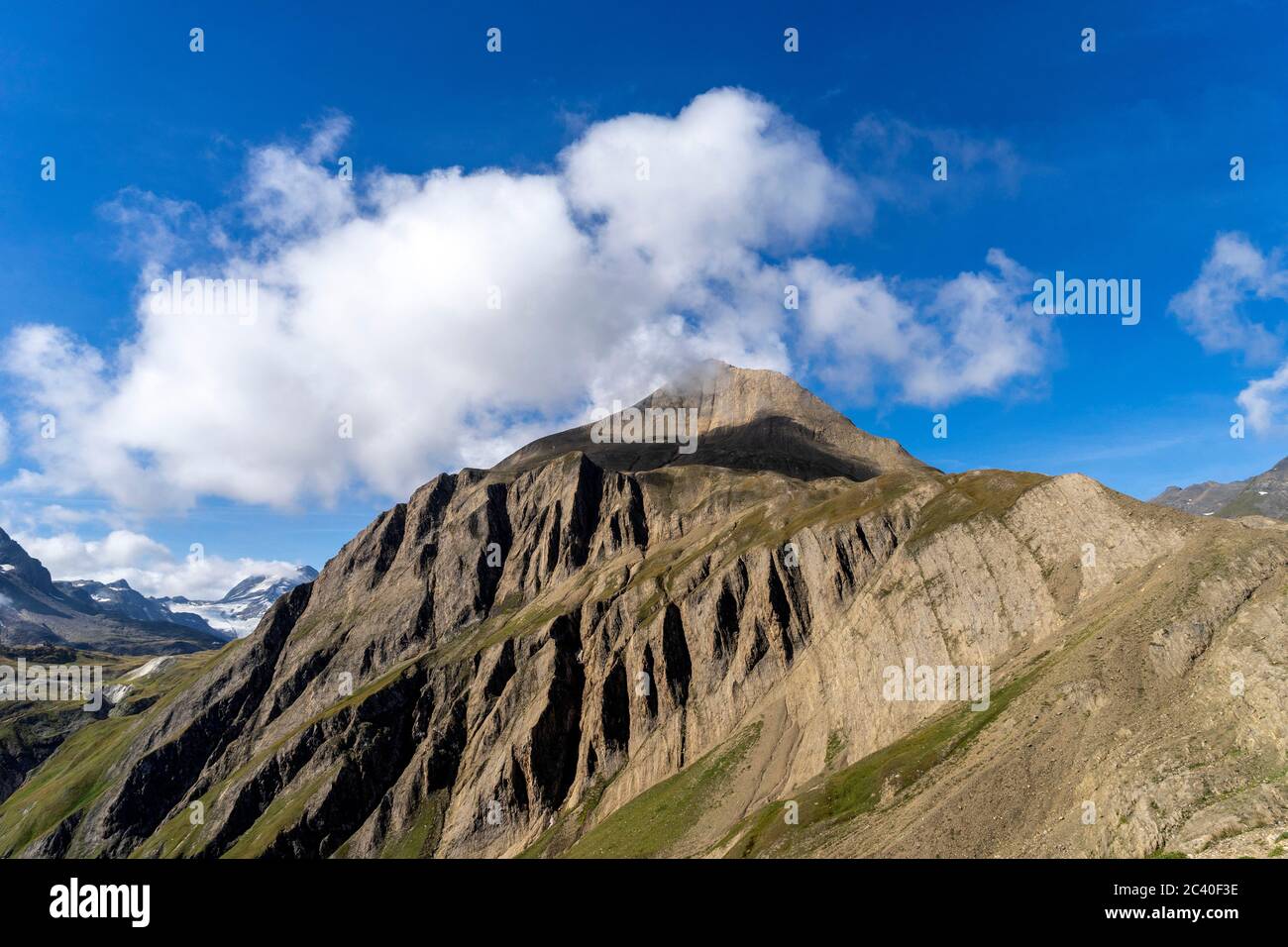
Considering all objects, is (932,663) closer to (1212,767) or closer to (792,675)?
(792,675)

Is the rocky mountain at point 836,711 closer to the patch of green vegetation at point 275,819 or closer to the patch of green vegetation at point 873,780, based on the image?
the patch of green vegetation at point 873,780

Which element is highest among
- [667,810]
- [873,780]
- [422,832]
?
[873,780]

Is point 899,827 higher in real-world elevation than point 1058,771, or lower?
lower

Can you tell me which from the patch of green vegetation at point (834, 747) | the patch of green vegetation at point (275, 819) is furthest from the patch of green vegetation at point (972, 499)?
the patch of green vegetation at point (275, 819)

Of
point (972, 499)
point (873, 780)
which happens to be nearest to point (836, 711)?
point (873, 780)

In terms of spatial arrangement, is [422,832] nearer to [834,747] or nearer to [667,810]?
[667,810]
